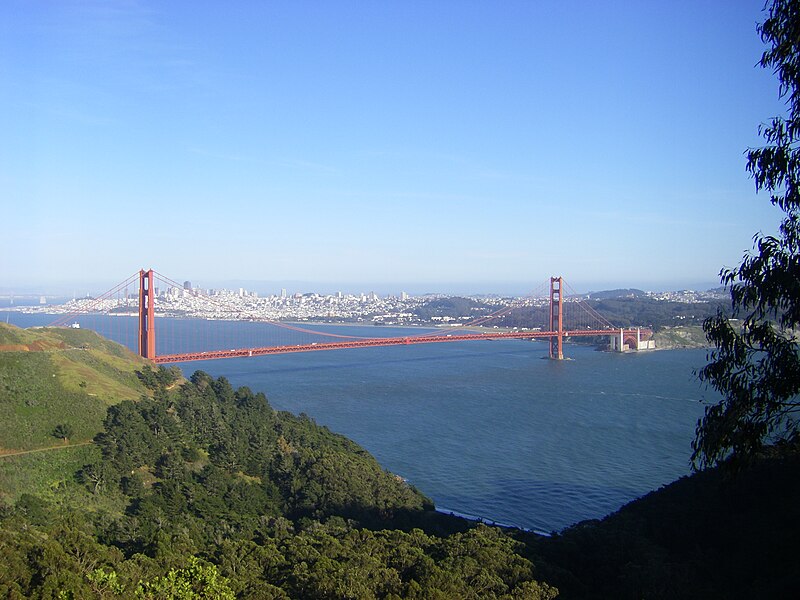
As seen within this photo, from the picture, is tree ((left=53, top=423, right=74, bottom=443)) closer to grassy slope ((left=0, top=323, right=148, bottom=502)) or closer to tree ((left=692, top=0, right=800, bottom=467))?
grassy slope ((left=0, top=323, right=148, bottom=502))

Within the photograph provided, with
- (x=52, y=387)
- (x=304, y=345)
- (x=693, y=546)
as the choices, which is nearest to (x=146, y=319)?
(x=304, y=345)

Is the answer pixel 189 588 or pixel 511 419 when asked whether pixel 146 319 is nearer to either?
pixel 511 419

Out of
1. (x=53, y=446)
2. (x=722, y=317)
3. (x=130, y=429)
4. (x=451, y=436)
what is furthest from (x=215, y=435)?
(x=722, y=317)

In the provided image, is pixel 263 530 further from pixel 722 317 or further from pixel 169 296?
pixel 169 296

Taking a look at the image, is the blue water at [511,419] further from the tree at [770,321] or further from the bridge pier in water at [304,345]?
the tree at [770,321]

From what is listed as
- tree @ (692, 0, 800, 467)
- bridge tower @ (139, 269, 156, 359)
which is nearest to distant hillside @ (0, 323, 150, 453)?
bridge tower @ (139, 269, 156, 359)

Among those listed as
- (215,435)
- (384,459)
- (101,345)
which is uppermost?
(101,345)

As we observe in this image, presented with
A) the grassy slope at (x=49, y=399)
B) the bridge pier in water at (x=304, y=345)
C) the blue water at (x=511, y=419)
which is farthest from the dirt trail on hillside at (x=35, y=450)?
the bridge pier in water at (x=304, y=345)
